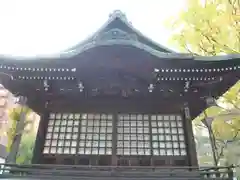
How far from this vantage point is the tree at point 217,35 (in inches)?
451

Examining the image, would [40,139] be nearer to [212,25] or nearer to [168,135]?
[168,135]

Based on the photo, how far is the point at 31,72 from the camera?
7883 mm

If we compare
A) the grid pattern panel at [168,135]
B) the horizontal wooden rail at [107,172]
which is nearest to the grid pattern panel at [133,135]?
the grid pattern panel at [168,135]

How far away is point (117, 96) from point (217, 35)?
21.7 feet

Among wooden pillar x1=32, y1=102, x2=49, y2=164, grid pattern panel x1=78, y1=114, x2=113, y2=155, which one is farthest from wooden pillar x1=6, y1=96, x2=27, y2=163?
grid pattern panel x1=78, y1=114, x2=113, y2=155

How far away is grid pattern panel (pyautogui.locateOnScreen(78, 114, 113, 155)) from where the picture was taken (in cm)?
809

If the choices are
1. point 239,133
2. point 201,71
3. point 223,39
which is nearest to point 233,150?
point 239,133

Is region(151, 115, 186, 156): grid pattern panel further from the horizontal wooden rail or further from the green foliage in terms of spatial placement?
the green foliage

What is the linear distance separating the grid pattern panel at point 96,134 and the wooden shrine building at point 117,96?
0.03 meters

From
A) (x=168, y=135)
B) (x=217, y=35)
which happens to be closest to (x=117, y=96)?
(x=168, y=135)

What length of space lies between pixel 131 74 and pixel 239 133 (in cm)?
844

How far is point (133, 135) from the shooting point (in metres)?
8.31

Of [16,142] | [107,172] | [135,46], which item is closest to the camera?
[107,172]

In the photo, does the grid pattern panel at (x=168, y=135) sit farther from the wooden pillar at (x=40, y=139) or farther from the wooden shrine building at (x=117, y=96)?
the wooden pillar at (x=40, y=139)
